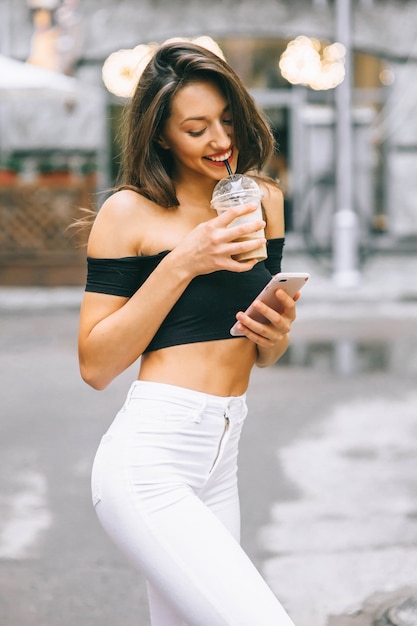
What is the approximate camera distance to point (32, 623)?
3.31 metres

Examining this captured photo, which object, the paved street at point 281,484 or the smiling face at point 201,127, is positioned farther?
the paved street at point 281,484

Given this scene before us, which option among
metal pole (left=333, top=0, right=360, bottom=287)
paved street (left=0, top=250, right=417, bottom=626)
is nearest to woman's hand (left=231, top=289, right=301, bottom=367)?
paved street (left=0, top=250, right=417, bottom=626)

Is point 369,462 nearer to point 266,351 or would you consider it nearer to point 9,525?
point 9,525

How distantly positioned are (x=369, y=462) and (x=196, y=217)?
135 inches

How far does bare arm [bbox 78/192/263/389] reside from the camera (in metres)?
1.89

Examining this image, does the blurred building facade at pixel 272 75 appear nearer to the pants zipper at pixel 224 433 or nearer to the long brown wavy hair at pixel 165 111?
the long brown wavy hair at pixel 165 111

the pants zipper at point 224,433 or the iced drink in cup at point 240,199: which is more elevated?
the iced drink in cup at point 240,199

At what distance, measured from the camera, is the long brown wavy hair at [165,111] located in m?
2.05

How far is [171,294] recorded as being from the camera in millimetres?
1983

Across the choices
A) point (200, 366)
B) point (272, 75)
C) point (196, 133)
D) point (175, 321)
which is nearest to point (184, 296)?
point (175, 321)

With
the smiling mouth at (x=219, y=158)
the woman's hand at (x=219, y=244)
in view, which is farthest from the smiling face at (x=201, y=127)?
the woman's hand at (x=219, y=244)

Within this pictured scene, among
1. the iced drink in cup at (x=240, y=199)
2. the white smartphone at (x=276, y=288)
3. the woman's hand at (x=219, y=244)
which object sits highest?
the iced drink in cup at (x=240, y=199)

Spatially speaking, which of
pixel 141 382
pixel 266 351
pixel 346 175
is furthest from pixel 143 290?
pixel 346 175

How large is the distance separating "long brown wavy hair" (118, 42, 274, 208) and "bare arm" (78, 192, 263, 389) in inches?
4.8
